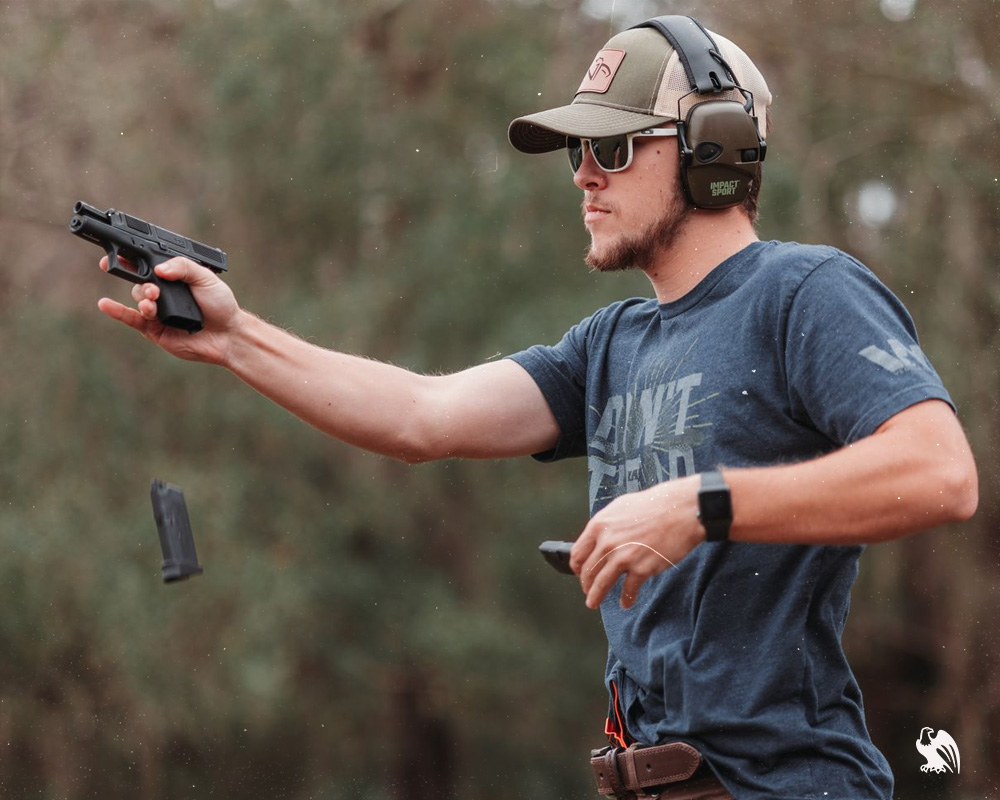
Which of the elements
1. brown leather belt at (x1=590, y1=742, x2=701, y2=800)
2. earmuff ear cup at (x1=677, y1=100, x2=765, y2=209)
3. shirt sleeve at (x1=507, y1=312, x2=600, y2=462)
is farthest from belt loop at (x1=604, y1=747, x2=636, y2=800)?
earmuff ear cup at (x1=677, y1=100, x2=765, y2=209)

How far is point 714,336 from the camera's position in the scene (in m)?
2.79

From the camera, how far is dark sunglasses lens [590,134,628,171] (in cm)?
308

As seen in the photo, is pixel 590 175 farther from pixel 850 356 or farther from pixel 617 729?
pixel 617 729

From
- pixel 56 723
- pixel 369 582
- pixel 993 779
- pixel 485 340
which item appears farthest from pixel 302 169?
pixel 993 779

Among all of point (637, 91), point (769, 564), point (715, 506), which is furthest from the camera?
point (637, 91)

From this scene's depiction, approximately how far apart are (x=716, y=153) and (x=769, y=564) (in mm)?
952

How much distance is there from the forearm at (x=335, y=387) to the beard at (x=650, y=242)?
1.95 ft

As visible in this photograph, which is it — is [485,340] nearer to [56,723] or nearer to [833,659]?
[56,723]

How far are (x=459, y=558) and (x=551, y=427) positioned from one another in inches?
429

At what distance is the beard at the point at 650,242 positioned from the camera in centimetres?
304

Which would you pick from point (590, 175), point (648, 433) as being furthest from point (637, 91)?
point (648, 433)

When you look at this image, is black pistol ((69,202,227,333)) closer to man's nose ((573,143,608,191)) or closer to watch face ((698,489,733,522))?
man's nose ((573,143,608,191))

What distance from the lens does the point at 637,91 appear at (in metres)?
3.11

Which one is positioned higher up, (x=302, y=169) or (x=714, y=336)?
(x=302, y=169)
